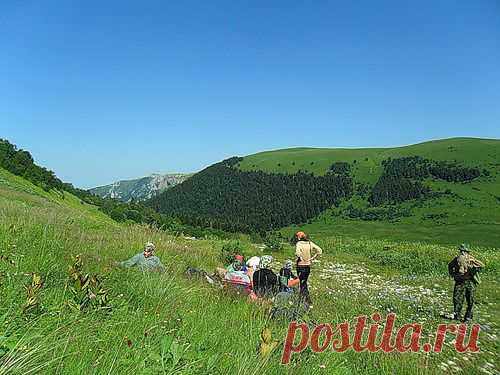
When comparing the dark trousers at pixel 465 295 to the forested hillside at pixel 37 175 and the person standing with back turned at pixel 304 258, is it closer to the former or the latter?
the person standing with back turned at pixel 304 258

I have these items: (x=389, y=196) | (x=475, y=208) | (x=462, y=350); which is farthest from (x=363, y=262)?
(x=389, y=196)

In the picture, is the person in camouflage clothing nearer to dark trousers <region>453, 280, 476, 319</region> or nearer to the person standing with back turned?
dark trousers <region>453, 280, 476, 319</region>

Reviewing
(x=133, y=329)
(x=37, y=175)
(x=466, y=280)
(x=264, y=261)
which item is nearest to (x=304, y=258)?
(x=466, y=280)

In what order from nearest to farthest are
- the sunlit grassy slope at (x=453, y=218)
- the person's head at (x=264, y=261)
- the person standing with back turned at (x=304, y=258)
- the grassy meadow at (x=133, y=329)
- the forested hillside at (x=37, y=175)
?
1. the grassy meadow at (x=133, y=329)
2. the person standing with back turned at (x=304, y=258)
3. the person's head at (x=264, y=261)
4. the forested hillside at (x=37, y=175)
5. the sunlit grassy slope at (x=453, y=218)

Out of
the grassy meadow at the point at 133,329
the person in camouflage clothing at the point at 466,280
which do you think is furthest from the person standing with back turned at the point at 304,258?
the grassy meadow at the point at 133,329

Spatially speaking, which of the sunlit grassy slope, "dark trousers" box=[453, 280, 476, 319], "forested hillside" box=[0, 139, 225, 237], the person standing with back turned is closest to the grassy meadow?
"dark trousers" box=[453, 280, 476, 319]

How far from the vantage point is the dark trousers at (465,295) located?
11.7m

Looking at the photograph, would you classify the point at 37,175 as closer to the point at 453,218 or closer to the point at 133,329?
the point at 133,329

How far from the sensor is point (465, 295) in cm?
1190

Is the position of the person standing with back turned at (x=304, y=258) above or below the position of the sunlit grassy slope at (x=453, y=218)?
above

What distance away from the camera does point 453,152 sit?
197 m

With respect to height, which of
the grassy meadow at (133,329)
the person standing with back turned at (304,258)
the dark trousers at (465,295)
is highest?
the grassy meadow at (133,329)

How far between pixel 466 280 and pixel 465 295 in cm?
42

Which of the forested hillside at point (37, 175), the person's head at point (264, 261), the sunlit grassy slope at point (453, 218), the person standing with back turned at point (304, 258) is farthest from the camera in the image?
the sunlit grassy slope at point (453, 218)
